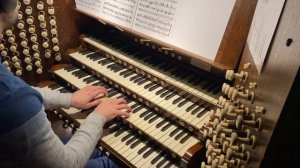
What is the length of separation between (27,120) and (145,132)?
2.62 ft

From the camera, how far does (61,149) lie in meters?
1.17

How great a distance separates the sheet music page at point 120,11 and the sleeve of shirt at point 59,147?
80 centimetres

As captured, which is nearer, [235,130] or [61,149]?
[235,130]

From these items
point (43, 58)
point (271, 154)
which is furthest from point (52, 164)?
point (43, 58)

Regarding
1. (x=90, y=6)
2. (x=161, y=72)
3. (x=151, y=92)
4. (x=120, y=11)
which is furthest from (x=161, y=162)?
(x=90, y=6)

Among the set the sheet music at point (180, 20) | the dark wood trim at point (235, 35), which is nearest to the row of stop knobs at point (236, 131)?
the dark wood trim at point (235, 35)

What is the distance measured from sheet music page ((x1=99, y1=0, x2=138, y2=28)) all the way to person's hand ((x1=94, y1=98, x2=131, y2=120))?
0.57 metres

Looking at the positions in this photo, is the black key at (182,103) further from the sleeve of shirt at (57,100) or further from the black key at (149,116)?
the sleeve of shirt at (57,100)

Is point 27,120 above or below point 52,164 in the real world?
above

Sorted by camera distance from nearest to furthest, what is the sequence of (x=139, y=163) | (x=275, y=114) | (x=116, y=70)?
(x=275, y=114) < (x=139, y=163) < (x=116, y=70)

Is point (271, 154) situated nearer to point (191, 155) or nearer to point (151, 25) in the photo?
point (191, 155)

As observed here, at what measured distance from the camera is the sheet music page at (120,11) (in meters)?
1.94

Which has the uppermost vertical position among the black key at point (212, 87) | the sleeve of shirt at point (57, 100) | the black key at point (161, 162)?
the black key at point (212, 87)

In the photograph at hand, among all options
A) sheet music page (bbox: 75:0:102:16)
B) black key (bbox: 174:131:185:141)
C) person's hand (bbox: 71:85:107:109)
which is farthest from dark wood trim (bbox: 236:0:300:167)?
sheet music page (bbox: 75:0:102:16)
